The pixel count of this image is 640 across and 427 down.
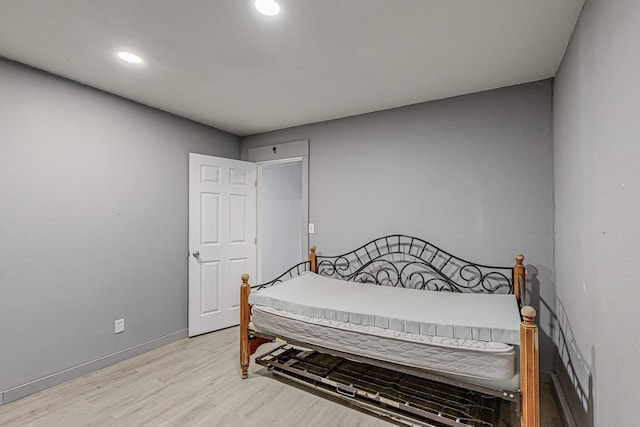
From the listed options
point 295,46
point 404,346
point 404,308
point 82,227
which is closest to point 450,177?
point 404,308

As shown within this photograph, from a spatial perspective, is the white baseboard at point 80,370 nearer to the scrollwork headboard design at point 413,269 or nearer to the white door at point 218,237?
the white door at point 218,237

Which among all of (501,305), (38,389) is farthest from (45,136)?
(501,305)

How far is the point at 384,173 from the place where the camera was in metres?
3.18

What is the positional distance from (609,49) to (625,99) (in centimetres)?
30

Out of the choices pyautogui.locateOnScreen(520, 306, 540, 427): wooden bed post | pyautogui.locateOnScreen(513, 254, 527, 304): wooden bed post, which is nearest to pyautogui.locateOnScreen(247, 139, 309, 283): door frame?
pyautogui.locateOnScreen(513, 254, 527, 304): wooden bed post

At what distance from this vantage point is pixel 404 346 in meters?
1.88

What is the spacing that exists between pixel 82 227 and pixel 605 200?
353 cm

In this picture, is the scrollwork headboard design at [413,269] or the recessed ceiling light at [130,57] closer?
the recessed ceiling light at [130,57]

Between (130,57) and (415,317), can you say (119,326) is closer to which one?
(130,57)

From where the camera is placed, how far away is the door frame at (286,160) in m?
3.67

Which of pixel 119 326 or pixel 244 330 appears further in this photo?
pixel 119 326

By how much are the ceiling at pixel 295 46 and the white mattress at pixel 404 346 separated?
73.0 inches

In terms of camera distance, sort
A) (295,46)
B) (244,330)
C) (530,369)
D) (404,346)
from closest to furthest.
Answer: (530,369) < (404,346) < (295,46) < (244,330)

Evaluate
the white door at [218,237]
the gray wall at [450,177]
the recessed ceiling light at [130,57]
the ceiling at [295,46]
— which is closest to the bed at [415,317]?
the gray wall at [450,177]
